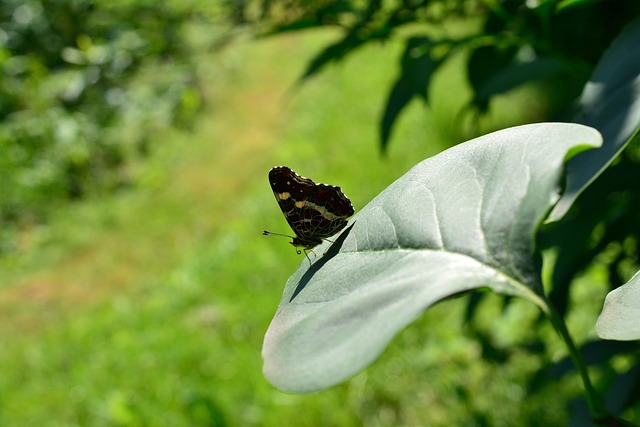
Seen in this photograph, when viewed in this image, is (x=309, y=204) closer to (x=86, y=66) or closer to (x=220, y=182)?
(x=86, y=66)

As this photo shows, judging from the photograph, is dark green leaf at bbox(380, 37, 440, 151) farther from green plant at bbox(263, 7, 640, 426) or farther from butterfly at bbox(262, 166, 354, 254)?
green plant at bbox(263, 7, 640, 426)

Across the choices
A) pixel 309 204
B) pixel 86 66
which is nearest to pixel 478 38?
pixel 309 204

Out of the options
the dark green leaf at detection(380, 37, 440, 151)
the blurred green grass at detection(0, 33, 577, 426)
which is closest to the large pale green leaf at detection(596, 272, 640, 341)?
the dark green leaf at detection(380, 37, 440, 151)

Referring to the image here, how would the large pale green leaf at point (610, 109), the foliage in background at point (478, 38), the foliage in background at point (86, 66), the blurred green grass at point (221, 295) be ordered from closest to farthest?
the large pale green leaf at point (610, 109)
the foliage in background at point (478, 38)
the foliage in background at point (86, 66)
the blurred green grass at point (221, 295)

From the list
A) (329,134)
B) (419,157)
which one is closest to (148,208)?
(329,134)

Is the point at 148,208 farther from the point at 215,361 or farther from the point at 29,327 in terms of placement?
the point at 215,361

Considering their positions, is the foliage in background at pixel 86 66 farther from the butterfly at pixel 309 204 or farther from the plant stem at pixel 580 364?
the plant stem at pixel 580 364

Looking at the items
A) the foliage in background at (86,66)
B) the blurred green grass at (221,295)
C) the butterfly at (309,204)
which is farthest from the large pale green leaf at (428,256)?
the foliage in background at (86,66)

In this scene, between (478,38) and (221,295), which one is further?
(221,295)
